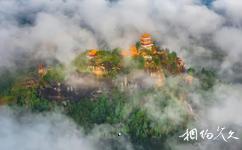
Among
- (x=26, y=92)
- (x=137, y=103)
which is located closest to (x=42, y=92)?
(x=26, y=92)

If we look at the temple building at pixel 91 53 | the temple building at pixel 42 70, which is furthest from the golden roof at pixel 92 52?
the temple building at pixel 42 70

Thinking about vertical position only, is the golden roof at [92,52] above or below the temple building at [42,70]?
above

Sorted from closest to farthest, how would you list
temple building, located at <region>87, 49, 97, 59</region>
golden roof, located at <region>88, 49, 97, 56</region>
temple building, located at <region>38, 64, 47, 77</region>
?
temple building, located at <region>38, 64, 47, 77</region>
temple building, located at <region>87, 49, 97, 59</region>
golden roof, located at <region>88, 49, 97, 56</region>

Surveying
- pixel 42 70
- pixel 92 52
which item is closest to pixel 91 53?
pixel 92 52

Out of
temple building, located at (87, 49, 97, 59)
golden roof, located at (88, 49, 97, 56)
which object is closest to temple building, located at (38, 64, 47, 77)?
temple building, located at (87, 49, 97, 59)

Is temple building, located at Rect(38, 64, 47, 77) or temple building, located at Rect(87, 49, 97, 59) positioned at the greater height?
temple building, located at Rect(87, 49, 97, 59)

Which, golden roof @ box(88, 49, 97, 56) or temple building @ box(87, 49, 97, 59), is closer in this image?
temple building @ box(87, 49, 97, 59)

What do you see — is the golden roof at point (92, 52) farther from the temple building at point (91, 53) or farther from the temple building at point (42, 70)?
the temple building at point (42, 70)

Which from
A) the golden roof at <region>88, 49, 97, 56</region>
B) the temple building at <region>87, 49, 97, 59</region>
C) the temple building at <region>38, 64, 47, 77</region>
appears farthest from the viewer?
the golden roof at <region>88, 49, 97, 56</region>

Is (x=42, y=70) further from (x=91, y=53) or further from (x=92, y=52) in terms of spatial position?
(x=92, y=52)

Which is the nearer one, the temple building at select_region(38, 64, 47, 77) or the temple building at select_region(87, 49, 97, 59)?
the temple building at select_region(38, 64, 47, 77)

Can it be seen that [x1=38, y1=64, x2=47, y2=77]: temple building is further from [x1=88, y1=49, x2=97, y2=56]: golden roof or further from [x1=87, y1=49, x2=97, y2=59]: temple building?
[x1=88, y1=49, x2=97, y2=56]: golden roof
